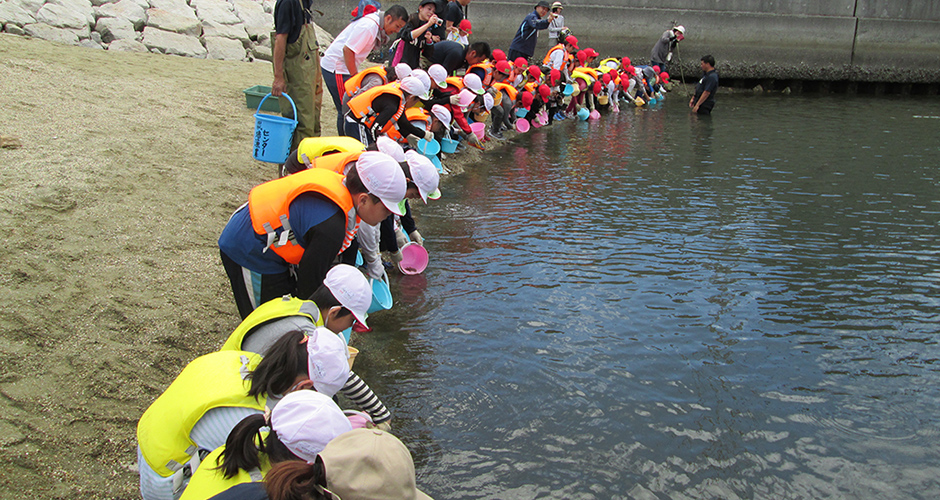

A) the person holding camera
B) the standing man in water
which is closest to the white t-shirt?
the person holding camera

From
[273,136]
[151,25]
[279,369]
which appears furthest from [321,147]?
[151,25]

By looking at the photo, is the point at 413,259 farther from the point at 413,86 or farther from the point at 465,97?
the point at 465,97

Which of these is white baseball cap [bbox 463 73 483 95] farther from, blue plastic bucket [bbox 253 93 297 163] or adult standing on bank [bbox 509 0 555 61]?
adult standing on bank [bbox 509 0 555 61]

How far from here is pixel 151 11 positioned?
1074cm

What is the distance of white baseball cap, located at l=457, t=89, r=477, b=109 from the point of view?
806cm

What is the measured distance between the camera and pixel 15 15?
9250 mm

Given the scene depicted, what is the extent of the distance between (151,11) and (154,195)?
7.24 m

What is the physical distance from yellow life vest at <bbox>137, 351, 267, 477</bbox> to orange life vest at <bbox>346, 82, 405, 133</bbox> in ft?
12.1

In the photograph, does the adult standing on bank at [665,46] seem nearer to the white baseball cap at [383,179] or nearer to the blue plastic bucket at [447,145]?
the blue plastic bucket at [447,145]

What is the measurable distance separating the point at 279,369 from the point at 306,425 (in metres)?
0.46

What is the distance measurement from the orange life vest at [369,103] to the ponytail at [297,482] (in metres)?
4.32

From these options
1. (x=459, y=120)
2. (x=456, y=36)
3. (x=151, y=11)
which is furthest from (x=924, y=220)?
(x=151, y=11)

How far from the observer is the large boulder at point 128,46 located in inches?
380

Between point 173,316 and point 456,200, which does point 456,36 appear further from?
point 173,316
